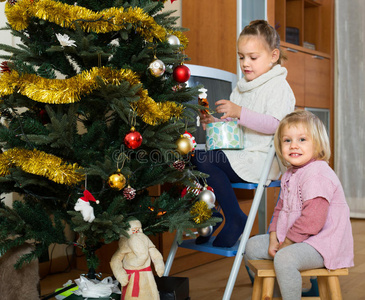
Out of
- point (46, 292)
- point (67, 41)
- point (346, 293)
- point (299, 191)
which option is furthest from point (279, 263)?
point (46, 292)

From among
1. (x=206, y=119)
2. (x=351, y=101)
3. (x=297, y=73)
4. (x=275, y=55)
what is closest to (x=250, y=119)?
(x=206, y=119)

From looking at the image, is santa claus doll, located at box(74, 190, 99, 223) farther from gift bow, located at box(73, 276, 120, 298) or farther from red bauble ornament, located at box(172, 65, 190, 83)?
red bauble ornament, located at box(172, 65, 190, 83)

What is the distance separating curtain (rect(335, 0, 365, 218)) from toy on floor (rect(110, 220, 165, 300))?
108 inches

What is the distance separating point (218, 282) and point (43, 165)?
100 centimetres

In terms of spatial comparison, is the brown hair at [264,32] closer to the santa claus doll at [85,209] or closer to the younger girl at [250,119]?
the younger girl at [250,119]

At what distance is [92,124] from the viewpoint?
1.26 m

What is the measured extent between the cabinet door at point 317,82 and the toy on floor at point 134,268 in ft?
8.24

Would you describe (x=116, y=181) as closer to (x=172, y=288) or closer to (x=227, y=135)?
(x=172, y=288)

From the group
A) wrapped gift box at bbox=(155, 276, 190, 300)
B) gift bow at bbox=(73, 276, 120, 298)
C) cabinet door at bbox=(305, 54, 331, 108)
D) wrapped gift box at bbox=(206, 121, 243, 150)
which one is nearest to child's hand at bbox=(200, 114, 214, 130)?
wrapped gift box at bbox=(206, 121, 243, 150)

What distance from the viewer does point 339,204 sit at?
1322 mm

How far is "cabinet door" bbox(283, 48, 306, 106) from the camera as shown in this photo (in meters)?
3.29

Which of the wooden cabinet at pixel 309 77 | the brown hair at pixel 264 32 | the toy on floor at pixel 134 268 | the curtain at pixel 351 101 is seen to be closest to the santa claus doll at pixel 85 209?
the toy on floor at pixel 134 268

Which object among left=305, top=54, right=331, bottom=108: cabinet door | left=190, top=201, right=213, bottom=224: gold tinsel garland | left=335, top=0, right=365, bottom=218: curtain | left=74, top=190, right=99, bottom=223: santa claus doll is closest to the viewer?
left=74, top=190, right=99, bottom=223: santa claus doll

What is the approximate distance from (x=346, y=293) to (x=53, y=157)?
1.21 m
